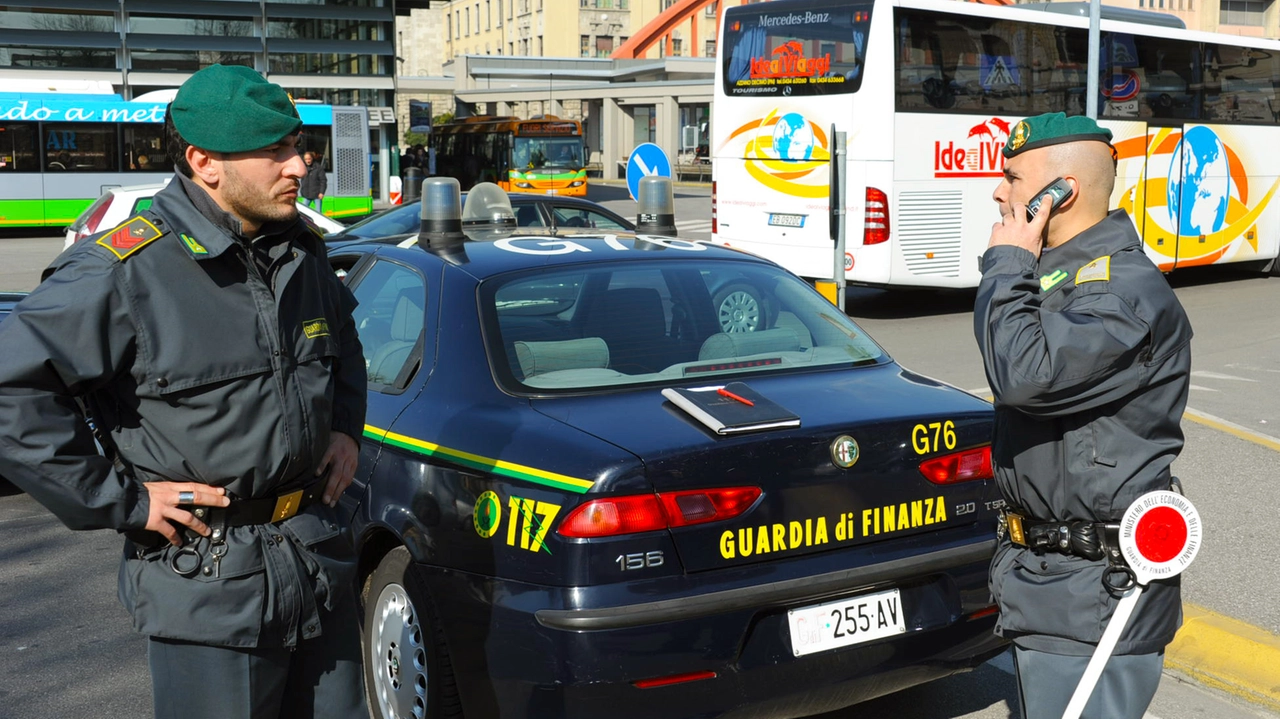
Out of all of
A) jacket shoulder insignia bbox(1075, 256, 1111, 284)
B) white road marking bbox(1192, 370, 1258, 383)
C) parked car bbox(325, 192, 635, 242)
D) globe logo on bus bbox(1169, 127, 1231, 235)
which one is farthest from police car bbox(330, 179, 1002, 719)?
globe logo on bus bbox(1169, 127, 1231, 235)

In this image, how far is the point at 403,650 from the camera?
152 inches

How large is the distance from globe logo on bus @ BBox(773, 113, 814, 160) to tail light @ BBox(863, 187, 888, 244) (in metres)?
1.11

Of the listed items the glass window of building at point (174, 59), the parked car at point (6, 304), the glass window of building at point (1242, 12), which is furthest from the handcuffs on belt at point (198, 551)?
the glass window of building at point (1242, 12)

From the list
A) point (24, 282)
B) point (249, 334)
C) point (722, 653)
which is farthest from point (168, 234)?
point (24, 282)

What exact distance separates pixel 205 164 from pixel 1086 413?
1.86 metres

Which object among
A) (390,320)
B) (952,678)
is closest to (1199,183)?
(952,678)

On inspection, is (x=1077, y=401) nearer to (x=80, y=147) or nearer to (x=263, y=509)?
(x=263, y=509)

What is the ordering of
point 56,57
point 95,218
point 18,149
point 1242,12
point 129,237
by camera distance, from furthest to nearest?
point 1242,12 < point 56,57 < point 18,149 < point 95,218 < point 129,237

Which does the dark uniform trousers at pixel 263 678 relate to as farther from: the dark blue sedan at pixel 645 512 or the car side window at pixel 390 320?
the car side window at pixel 390 320

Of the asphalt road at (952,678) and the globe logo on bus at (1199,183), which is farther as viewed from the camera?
the globe logo on bus at (1199,183)

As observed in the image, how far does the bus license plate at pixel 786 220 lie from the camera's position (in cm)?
1497

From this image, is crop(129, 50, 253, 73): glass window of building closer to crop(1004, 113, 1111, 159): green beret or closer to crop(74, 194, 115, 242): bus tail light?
crop(74, 194, 115, 242): bus tail light

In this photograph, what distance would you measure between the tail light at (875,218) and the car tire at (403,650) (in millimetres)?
10661

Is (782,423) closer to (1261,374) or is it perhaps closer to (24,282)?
(1261,374)
